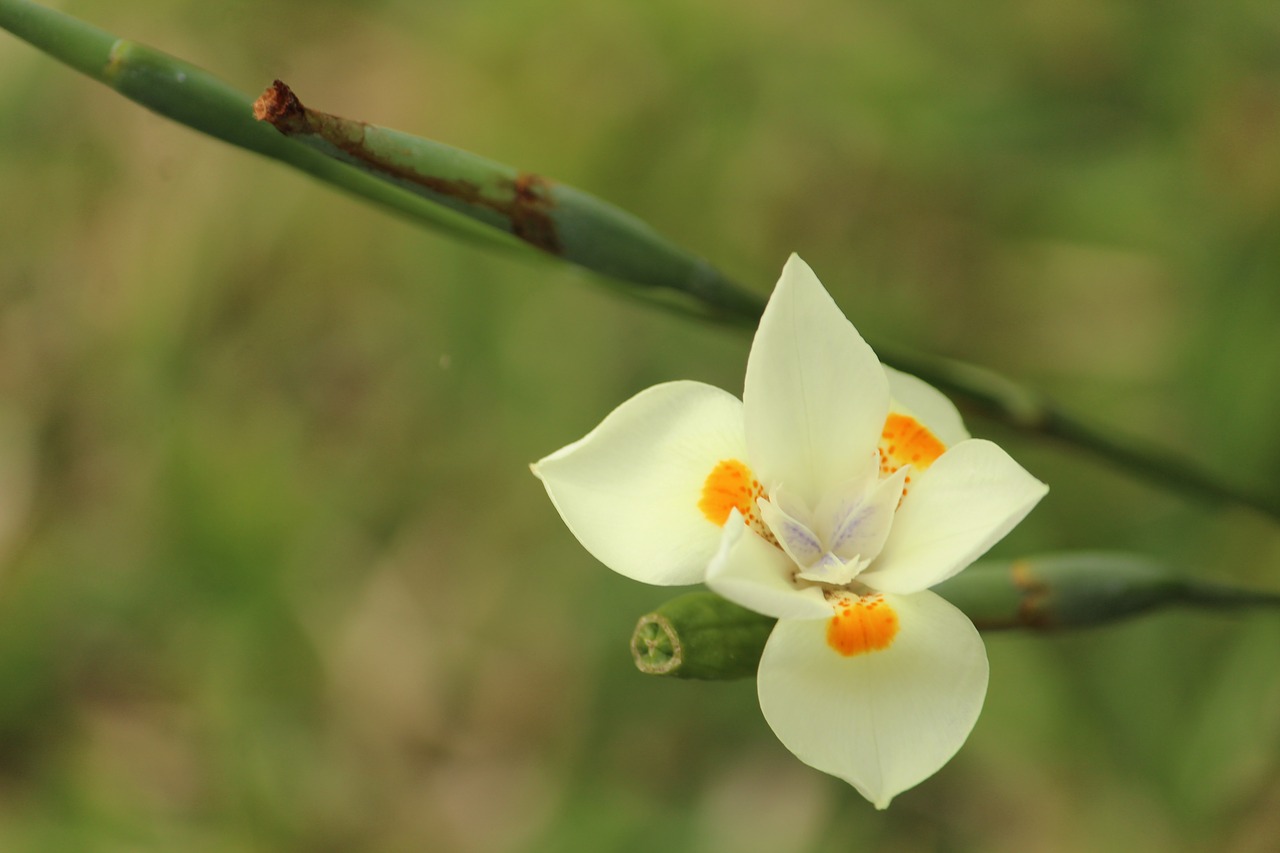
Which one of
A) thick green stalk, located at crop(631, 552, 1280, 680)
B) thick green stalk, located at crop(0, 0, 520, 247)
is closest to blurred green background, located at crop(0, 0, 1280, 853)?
thick green stalk, located at crop(631, 552, 1280, 680)

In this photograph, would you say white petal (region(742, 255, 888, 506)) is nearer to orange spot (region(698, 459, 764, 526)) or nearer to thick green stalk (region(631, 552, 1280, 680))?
orange spot (region(698, 459, 764, 526))

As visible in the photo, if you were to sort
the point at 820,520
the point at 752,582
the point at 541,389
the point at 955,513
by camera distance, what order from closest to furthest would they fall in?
the point at 752,582 → the point at 955,513 → the point at 820,520 → the point at 541,389

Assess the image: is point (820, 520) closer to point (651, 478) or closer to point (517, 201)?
point (651, 478)

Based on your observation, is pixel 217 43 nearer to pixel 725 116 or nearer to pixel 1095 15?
pixel 725 116

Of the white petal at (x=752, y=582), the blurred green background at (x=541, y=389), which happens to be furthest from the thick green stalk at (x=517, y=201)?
the blurred green background at (x=541, y=389)

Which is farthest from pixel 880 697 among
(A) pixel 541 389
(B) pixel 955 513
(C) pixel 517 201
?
(A) pixel 541 389

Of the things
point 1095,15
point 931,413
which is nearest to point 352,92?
point 1095,15

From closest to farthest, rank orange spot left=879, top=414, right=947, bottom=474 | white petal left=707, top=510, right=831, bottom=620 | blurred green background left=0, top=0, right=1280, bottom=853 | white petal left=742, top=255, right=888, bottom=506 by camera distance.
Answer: white petal left=707, top=510, right=831, bottom=620, white petal left=742, top=255, right=888, bottom=506, orange spot left=879, top=414, right=947, bottom=474, blurred green background left=0, top=0, right=1280, bottom=853
